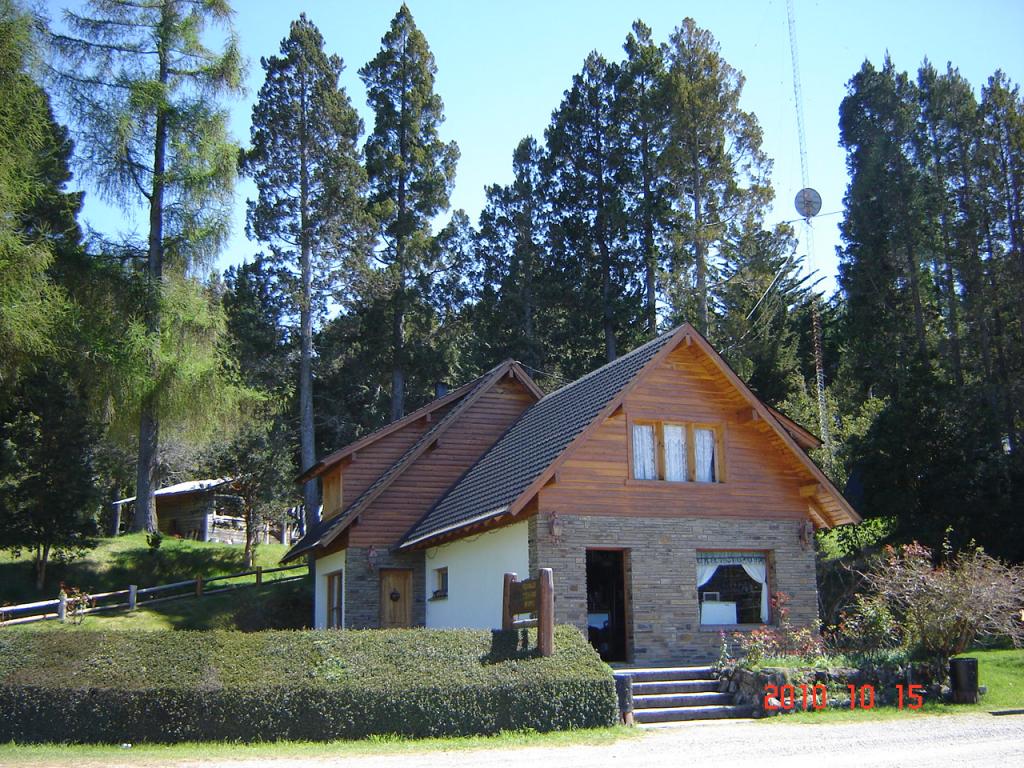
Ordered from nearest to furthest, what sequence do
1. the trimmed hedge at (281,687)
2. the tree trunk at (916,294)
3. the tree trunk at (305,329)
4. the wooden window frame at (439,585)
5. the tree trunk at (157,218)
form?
the trimmed hedge at (281,687) → the wooden window frame at (439,585) → the tree trunk at (157,218) → the tree trunk at (305,329) → the tree trunk at (916,294)

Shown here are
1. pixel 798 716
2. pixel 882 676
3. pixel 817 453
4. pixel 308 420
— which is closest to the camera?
pixel 798 716

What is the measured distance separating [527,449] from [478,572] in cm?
271

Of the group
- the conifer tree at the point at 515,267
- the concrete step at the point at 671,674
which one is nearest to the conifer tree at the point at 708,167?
the conifer tree at the point at 515,267

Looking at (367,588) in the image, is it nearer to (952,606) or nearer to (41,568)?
(952,606)

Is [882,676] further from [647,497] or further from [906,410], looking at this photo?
[906,410]

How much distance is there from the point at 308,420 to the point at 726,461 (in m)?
21.8

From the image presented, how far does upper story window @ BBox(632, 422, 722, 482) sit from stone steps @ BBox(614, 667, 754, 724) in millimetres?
3896

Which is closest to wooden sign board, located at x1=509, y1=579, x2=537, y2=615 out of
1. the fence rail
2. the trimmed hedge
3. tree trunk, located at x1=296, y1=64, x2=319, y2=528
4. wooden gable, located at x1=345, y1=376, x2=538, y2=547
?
the trimmed hedge

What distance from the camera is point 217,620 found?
27.1 meters

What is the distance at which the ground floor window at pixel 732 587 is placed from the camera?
17.8 m

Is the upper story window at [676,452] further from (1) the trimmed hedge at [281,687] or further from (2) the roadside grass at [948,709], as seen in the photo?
(1) the trimmed hedge at [281,687]

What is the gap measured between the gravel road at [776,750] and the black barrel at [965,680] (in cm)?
150

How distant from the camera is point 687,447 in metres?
18.4

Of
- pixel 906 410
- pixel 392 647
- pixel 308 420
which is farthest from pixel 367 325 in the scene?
pixel 392 647
